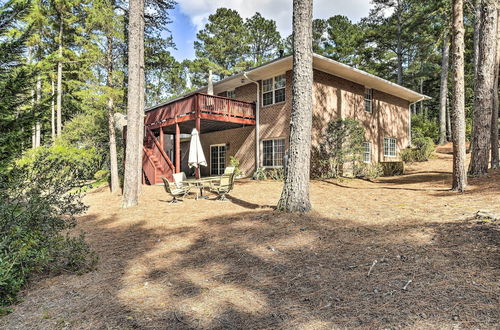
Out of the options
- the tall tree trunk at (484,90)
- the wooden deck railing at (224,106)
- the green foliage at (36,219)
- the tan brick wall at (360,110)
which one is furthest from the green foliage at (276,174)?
the green foliage at (36,219)

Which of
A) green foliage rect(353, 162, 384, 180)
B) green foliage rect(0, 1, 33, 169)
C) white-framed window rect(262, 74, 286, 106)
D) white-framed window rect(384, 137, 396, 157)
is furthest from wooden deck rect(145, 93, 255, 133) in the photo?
white-framed window rect(384, 137, 396, 157)

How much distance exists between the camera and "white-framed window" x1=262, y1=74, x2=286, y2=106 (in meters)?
14.6

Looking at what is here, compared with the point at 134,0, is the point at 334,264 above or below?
below

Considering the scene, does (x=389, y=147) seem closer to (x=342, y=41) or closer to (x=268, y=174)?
(x=268, y=174)

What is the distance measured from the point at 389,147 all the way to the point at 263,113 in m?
9.67

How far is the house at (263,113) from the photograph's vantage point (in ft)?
46.4

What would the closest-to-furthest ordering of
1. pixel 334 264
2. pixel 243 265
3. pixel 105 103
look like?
pixel 334 264
pixel 243 265
pixel 105 103

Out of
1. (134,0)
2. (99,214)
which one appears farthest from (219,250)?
(134,0)

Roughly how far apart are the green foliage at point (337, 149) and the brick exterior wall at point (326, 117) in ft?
1.93

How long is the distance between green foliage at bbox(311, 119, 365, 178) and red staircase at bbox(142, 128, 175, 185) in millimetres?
7403

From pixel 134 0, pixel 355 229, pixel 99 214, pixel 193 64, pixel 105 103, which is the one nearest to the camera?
pixel 355 229

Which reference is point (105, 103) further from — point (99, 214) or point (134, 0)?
point (99, 214)

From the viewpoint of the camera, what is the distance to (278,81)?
1482cm

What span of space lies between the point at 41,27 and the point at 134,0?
1431cm
